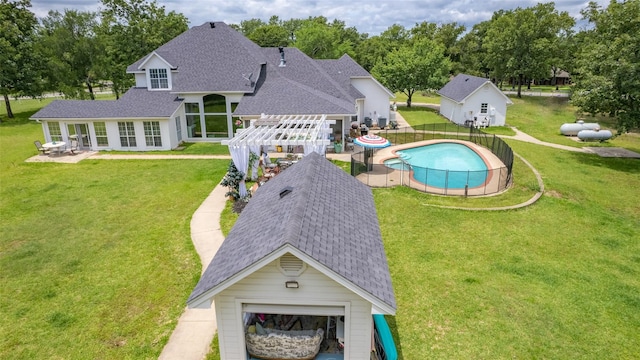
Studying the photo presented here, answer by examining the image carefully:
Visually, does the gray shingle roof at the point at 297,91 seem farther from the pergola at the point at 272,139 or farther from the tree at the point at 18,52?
the tree at the point at 18,52

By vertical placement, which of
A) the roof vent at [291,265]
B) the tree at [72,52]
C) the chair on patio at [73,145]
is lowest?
the chair on patio at [73,145]

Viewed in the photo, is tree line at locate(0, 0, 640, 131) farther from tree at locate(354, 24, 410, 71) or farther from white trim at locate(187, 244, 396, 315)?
white trim at locate(187, 244, 396, 315)

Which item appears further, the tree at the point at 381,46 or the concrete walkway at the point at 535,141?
the tree at the point at 381,46

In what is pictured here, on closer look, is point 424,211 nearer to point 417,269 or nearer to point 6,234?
point 417,269

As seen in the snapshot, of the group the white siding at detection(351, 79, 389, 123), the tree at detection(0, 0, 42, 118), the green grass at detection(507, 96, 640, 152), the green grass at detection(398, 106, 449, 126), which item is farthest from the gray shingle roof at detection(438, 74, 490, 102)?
the tree at detection(0, 0, 42, 118)

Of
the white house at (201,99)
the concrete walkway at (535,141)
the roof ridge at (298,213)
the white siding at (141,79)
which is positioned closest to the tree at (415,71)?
the white house at (201,99)

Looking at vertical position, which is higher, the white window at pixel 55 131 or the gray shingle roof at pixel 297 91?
the gray shingle roof at pixel 297 91

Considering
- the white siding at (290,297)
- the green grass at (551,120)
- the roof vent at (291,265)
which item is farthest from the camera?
the green grass at (551,120)

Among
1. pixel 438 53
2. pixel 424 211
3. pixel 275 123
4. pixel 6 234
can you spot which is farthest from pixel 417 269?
pixel 438 53
